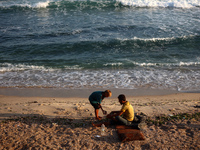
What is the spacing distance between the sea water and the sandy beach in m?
2.15

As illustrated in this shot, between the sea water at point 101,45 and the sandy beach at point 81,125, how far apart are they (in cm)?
215

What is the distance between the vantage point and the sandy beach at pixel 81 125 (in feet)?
18.0

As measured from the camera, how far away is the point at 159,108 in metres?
7.65

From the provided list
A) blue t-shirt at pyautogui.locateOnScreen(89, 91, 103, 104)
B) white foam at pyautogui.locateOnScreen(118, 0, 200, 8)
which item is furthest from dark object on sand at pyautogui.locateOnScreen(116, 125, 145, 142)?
white foam at pyautogui.locateOnScreen(118, 0, 200, 8)

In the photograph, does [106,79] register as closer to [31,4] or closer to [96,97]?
[96,97]

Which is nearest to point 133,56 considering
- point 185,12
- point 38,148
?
point 38,148

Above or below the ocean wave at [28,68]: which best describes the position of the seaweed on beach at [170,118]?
above

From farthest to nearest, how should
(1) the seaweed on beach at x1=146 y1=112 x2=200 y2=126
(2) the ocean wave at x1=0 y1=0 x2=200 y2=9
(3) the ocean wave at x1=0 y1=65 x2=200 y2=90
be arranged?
(2) the ocean wave at x1=0 y1=0 x2=200 y2=9
(3) the ocean wave at x1=0 y1=65 x2=200 y2=90
(1) the seaweed on beach at x1=146 y1=112 x2=200 y2=126

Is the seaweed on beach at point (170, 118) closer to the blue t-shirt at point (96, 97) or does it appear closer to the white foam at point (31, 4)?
the blue t-shirt at point (96, 97)

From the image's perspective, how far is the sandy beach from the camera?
5493 millimetres

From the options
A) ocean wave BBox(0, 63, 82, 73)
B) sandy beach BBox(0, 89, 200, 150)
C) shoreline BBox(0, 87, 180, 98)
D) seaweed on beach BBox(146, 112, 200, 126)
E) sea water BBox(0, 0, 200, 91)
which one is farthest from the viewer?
ocean wave BBox(0, 63, 82, 73)

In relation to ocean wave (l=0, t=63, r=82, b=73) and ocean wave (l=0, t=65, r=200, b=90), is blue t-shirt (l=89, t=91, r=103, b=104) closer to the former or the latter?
ocean wave (l=0, t=65, r=200, b=90)

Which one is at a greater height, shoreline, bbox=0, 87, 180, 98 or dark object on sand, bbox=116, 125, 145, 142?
dark object on sand, bbox=116, 125, 145, 142

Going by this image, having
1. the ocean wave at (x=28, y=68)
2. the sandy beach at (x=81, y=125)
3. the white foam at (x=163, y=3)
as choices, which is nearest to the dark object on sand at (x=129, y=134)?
the sandy beach at (x=81, y=125)
